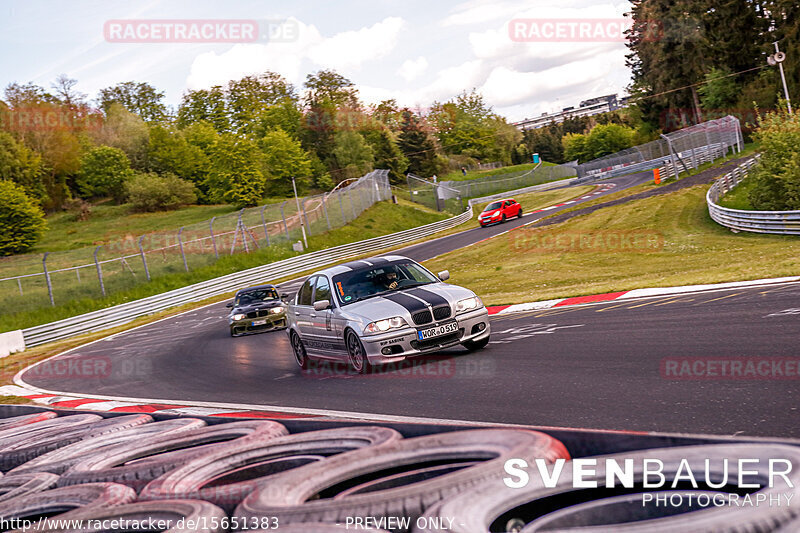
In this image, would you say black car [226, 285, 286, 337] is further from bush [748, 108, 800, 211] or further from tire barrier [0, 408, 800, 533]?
bush [748, 108, 800, 211]

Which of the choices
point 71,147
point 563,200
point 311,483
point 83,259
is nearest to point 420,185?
point 563,200

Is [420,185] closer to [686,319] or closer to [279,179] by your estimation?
[279,179]

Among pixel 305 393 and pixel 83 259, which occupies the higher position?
pixel 83 259

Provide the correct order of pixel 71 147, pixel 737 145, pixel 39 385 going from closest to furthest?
pixel 39 385 < pixel 737 145 < pixel 71 147

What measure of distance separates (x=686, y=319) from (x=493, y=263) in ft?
72.8

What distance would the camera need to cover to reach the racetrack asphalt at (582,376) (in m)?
5.63

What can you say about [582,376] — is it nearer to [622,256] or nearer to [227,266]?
[622,256]

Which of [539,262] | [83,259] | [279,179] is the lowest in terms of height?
[539,262]

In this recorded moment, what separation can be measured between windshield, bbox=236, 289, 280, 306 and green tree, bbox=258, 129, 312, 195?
251 ft

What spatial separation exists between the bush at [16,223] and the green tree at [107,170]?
92.8 ft

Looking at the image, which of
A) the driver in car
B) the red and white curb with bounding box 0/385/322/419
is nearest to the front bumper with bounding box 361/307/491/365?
the driver in car

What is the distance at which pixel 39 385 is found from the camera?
16906 millimetres

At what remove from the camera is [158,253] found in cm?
4225
